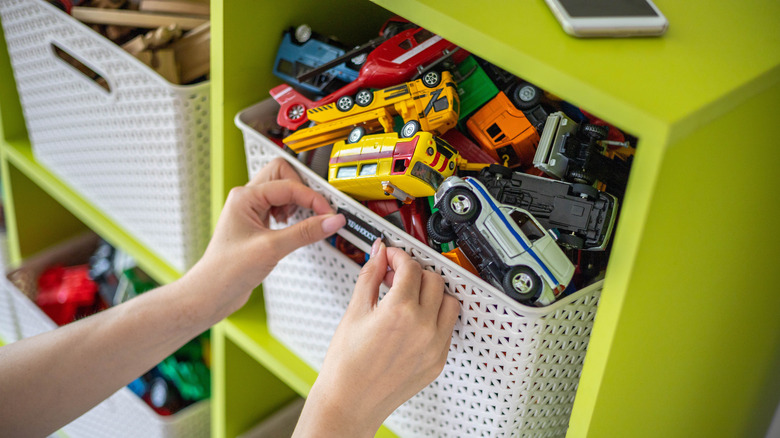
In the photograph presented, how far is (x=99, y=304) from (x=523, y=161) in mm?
1008

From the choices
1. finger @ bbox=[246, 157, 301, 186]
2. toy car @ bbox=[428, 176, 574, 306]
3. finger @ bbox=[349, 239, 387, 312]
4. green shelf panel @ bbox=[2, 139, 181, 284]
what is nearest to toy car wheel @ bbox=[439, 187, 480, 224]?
toy car @ bbox=[428, 176, 574, 306]

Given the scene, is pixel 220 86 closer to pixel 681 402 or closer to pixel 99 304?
pixel 681 402

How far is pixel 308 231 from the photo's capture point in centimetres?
75

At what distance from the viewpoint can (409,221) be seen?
2.36 ft

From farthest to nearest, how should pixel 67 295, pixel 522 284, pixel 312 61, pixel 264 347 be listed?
pixel 67 295 → pixel 264 347 → pixel 312 61 → pixel 522 284

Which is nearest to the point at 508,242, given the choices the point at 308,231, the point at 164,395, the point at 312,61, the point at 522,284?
the point at 522,284

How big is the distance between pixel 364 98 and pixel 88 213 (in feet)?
2.19

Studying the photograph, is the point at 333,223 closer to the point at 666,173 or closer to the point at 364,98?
the point at 364,98

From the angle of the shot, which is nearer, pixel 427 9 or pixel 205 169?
pixel 427 9

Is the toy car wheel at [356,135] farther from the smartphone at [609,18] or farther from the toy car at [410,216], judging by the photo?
the smartphone at [609,18]

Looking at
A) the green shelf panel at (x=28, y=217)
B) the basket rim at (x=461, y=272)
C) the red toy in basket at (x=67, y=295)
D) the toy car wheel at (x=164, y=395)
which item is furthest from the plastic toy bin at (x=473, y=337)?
the green shelf panel at (x=28, y=217)

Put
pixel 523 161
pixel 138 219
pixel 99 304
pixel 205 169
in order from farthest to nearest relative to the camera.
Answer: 1. pixel 99 304
2. pixel 138 219
3. pixel 205 169
4. pixel 523 161

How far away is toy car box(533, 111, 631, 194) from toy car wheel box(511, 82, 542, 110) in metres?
0.06

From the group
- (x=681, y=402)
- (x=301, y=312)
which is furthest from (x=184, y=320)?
(x=681, y=402)
